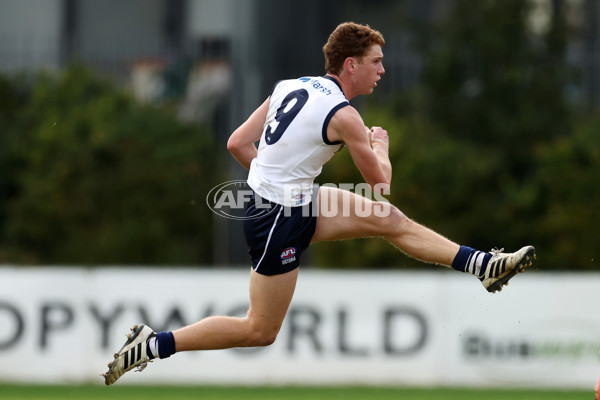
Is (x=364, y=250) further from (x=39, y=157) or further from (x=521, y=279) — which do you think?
(x=39, y=157)

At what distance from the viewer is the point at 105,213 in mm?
17719

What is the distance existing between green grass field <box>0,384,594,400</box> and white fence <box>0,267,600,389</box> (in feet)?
0.65

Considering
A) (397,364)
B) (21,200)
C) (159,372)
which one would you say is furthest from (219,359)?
(21,200)

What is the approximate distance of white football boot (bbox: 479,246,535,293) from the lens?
316 inches

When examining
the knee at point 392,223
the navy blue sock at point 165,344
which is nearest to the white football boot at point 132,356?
the navy blue sock at point 165,344

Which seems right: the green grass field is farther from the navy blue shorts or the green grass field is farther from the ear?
the ear

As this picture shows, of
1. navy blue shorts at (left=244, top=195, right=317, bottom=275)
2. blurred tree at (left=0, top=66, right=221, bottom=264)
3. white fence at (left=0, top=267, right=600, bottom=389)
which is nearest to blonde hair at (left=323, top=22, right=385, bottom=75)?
navy blue shorts at (left=244, top=195, right=317, bottom=275)

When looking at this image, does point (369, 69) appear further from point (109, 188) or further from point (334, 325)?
point (109, 188)

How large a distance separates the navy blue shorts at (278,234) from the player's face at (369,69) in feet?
2.70

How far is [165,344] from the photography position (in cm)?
820

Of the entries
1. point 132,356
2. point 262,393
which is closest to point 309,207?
point 132,356

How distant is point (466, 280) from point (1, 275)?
5302 millimetres

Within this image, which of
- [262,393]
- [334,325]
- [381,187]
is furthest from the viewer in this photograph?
[334,325]

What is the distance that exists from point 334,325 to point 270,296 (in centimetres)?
671
